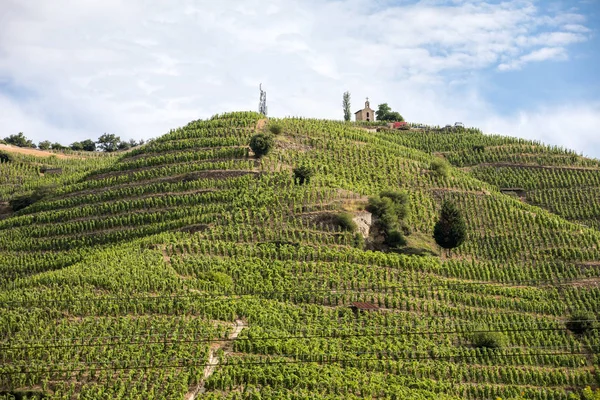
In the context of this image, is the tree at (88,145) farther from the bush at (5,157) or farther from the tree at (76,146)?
the bush at (5,157)

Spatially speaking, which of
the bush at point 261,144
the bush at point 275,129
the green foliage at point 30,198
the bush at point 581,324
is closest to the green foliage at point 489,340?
the bush at point 581,324

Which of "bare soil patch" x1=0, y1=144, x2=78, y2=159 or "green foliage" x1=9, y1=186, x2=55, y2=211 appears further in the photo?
"bare soil patch" x1=0, y1=144, x2=78, y2=159

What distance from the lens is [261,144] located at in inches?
3115

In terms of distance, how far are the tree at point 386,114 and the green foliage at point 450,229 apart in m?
49.3

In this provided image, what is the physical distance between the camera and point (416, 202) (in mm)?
77000

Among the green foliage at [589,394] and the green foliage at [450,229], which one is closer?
the green foliage at [589,394]

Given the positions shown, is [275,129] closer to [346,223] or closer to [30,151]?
[346,223]

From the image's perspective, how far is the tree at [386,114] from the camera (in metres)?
119

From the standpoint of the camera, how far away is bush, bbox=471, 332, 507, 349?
5619 cm

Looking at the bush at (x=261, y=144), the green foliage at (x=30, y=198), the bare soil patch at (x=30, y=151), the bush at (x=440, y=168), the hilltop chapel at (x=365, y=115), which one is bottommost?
the green foliage at (x=30, y=198)

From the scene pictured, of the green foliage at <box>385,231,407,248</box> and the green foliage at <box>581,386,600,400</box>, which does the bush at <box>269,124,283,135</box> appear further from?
the green foliage at <box>581,386,600,400</box>

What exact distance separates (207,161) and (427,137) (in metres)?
31.3

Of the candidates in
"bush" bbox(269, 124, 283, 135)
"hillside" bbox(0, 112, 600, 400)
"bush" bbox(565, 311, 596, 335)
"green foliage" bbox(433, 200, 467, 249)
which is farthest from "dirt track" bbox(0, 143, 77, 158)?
"bush" bbox(565, 311, 596, 335)

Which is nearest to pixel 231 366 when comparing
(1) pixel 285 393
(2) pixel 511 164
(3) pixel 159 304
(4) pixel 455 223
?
(1) pixel 285 393
